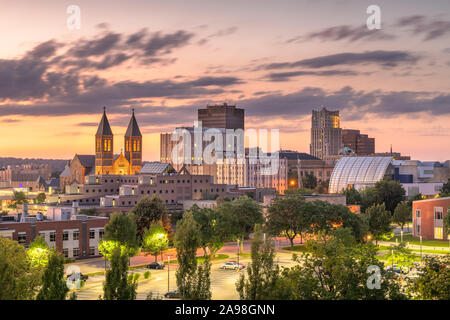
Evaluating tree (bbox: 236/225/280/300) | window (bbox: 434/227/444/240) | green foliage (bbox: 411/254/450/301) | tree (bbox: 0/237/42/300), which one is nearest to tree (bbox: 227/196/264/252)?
window (bbox: 434/227/444/240)

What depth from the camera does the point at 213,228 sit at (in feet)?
257

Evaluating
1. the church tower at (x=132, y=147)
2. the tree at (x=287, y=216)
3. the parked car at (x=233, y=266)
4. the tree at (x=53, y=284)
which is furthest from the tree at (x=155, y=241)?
the church tower at (x=132, y=147)

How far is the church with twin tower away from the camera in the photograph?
19375 centimetres

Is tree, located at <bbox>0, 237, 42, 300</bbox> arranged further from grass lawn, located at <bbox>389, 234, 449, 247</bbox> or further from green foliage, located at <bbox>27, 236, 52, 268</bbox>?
grass lawn, located at <bbox>389, 234, 449, 247</bbox>

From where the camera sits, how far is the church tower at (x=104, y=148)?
635 ft

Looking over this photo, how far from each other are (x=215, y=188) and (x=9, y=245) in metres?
101

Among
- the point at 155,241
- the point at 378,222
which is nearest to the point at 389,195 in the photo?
the point at 378,222

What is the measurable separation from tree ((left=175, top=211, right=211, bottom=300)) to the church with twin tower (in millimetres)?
153065

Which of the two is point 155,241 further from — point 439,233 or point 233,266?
point 439,233

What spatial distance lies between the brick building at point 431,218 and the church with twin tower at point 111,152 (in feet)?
378

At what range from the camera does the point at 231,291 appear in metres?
55.0

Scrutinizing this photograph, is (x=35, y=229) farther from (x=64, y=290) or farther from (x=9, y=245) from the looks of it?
(x=64, y=290)
